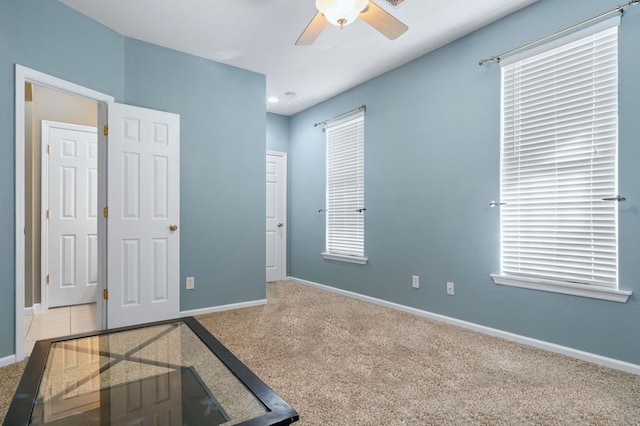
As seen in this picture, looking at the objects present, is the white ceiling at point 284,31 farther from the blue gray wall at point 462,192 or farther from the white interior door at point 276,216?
the white interior door at point 276,216

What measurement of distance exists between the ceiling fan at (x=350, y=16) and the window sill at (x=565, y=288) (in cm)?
213

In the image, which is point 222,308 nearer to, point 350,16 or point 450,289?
point 450,289

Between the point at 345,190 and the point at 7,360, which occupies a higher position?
the point at 345,190

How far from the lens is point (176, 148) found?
11.5 ft

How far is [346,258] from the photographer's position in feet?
15.1

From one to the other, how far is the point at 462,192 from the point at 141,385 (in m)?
2.92

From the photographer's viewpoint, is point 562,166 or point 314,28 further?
point 562,166

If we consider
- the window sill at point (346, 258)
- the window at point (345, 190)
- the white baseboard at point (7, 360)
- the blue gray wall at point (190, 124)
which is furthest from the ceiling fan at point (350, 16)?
the white baseboard at point (7, 360)

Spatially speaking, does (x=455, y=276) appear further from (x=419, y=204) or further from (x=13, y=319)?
(x=13, y=319)

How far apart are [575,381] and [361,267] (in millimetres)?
2481

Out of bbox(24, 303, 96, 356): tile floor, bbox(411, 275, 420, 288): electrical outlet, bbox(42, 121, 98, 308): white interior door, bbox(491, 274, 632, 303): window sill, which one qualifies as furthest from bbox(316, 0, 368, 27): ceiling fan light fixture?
bbox(42, 121, 98, 308): white interior door

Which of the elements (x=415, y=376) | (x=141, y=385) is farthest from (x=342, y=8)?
(x=415, y=376)

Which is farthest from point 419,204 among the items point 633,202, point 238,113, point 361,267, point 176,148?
point 176,148

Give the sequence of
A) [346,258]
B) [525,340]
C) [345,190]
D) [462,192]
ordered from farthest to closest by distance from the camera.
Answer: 1. [345,190]
2. [346,258]
3. [462,192]
4. [525,340]
